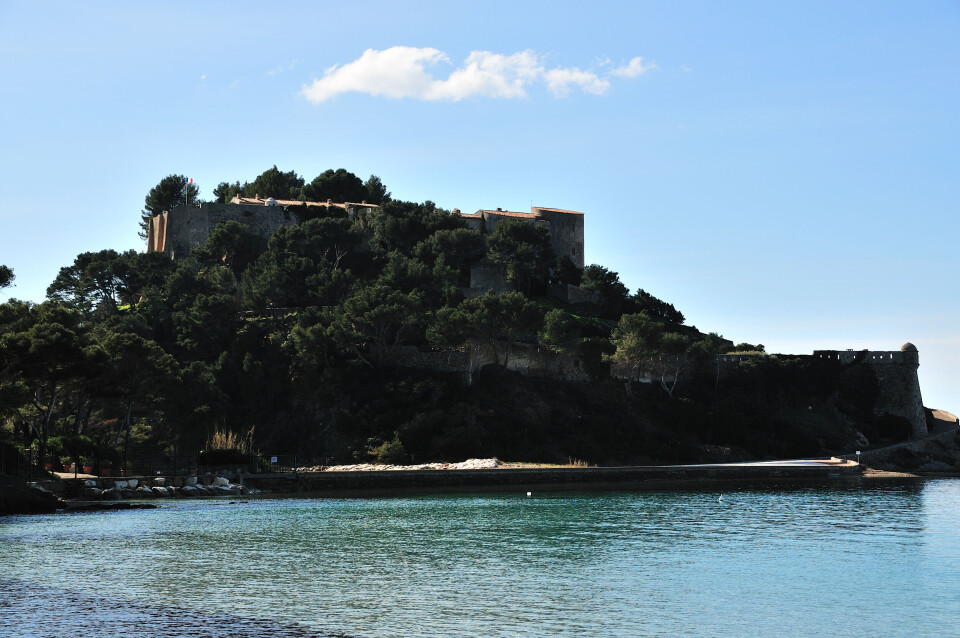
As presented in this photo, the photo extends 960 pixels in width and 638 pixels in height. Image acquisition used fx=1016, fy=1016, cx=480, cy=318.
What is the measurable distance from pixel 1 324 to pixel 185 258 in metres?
36.1

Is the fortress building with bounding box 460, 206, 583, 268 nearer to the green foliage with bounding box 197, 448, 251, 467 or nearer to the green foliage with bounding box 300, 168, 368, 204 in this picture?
the green foliage with bounding box 300, 168, 368, 204

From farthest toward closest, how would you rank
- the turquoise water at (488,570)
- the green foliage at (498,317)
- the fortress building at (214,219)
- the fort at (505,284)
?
the fortress building at (214,219) → the fort at (505,284) → the green foliage at (498,317) → the turquoise water at (488,570)

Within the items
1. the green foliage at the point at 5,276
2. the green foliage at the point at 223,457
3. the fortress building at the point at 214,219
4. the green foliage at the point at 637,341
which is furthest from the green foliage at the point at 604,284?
the green foliage at the point at 5,276

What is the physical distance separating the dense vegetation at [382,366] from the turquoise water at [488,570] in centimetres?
1539

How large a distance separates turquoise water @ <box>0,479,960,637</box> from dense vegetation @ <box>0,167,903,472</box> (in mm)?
15389

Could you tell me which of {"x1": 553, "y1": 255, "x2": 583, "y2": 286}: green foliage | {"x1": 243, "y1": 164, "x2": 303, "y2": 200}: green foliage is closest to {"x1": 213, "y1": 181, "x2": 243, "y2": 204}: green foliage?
{"x1": 243, "y1": 164, "x2": 303, "y2": 200}: green foliage

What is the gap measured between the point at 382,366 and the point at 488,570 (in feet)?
128

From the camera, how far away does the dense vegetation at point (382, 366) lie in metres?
54.2

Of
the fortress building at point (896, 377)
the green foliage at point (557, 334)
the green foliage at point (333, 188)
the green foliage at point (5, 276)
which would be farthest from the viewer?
the green foliage at point (333, 188)

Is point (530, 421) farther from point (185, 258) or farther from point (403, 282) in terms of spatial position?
point (185, 258)

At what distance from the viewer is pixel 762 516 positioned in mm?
36781

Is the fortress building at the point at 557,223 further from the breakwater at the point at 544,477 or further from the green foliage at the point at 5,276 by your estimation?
the green foliage at the point at 5,276

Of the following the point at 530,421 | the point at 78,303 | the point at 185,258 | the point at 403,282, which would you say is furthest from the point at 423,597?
the point at 185,258

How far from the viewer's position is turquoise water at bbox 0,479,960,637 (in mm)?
18906
